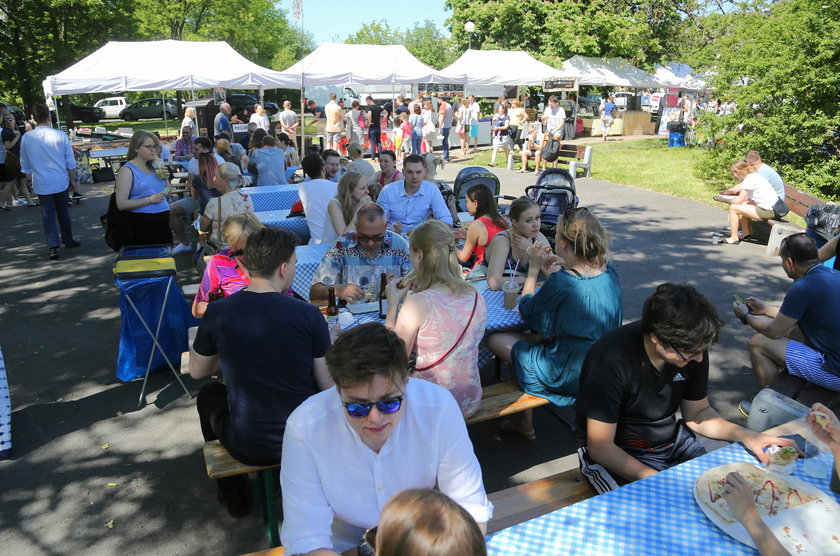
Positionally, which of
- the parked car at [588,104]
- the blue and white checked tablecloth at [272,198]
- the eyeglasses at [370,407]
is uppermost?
the parked car at [588,104]

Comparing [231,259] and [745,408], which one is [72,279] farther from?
[745,408]

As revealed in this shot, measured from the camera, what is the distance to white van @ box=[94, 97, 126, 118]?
1380 inches

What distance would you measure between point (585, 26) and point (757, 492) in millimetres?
27626

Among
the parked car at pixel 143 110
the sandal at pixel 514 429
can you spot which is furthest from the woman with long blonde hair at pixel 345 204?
the parked car at pixel 143 110

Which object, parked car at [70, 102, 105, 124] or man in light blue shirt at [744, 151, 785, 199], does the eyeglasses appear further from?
parked car at [70, 102, 105, 124]

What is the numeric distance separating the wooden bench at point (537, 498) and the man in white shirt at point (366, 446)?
0.67 metres

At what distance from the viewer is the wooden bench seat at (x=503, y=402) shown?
343 cm

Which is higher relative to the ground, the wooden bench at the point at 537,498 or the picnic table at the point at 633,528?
the picnic table at the point at 633,528

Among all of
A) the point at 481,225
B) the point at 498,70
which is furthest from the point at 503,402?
the point at 498,70

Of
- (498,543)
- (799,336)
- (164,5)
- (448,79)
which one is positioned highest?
(164,5)

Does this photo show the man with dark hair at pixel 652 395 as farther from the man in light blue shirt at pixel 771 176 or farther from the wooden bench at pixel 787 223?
the man in light blue shirt at pixel 771 176

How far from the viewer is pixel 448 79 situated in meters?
16.8

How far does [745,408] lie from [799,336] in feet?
2.32

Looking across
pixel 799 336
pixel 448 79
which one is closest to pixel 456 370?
pixel 799 336
